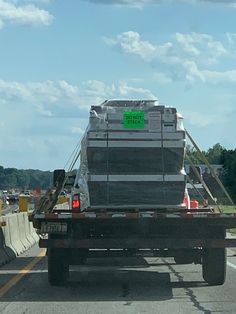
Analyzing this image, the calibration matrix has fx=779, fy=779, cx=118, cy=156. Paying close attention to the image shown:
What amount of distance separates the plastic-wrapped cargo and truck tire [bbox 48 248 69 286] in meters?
1.14

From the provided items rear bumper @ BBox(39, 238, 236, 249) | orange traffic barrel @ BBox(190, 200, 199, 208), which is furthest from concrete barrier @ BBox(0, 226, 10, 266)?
orange traffic barrel @ BBox(190, 200, 199, 208)

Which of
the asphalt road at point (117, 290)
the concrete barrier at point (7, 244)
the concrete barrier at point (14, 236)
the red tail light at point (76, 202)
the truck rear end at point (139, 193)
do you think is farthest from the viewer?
the concrete barrier at point (7, 244)

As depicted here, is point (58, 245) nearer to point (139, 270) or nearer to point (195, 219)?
point (195, 219)

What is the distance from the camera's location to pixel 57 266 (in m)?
14.0

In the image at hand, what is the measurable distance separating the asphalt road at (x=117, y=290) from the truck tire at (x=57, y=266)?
19 centimetres

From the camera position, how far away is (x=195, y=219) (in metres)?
13.7

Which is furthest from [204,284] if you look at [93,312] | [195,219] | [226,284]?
[93,312]

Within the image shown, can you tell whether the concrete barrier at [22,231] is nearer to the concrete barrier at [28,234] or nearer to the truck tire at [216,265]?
the concrete barrier at [28,234]

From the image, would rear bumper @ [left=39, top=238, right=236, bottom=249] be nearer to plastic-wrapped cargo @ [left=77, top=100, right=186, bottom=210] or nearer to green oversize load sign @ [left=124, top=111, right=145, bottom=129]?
Result: plastic-wrapped cargo @ [left=77, top=100, right=186, bottom=210]

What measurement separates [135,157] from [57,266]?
7.91 ft

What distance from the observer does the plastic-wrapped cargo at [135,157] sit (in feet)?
46.1

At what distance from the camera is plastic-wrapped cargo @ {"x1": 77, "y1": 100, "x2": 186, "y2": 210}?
1405cm

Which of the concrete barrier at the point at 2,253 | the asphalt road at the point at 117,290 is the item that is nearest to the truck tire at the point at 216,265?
the asphalt road at the point at 117,290

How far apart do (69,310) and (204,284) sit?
397cm
